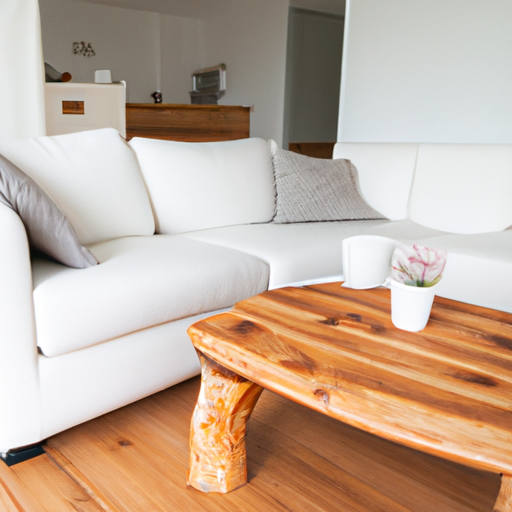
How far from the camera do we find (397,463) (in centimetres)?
140

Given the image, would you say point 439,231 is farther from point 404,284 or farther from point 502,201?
point 404,284

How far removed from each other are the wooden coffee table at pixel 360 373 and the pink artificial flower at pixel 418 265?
0.12 m

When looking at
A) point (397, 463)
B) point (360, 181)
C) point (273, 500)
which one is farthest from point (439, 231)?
point (273, 500)

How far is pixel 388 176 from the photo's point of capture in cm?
284

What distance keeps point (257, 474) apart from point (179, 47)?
739 cm

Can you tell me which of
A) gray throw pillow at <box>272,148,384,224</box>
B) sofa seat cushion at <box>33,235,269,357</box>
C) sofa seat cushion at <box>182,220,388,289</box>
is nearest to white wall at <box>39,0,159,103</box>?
gray throw pillow at <box>272,148,384,224</box>

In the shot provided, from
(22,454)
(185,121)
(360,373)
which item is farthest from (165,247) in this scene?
(185,121)

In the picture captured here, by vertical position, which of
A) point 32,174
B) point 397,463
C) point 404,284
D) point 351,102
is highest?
Result: point 351,102

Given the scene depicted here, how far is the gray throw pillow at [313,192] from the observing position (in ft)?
8.49

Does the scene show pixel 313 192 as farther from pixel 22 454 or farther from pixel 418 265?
pixel 22 454

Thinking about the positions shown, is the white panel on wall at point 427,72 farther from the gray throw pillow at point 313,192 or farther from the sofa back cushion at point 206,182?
the sofa back cushion at point 206,182

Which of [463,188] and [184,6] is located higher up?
[184,6]

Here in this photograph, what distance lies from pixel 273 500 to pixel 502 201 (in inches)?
73.4

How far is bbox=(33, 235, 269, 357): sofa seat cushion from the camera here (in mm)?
1347
